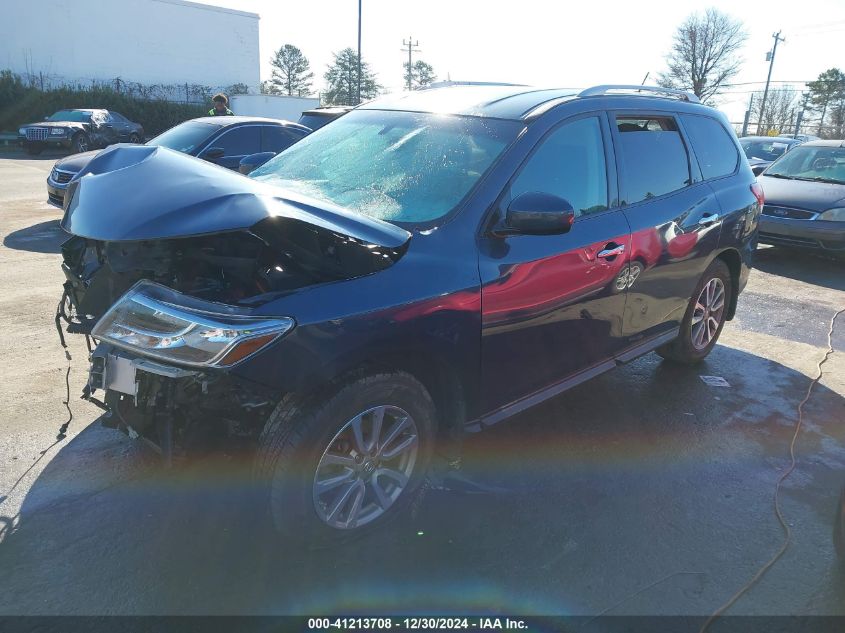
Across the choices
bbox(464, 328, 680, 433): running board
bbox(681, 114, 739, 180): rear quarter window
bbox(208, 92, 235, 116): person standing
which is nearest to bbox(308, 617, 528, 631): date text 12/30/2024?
bbox(464, 328, 680, 433): running board

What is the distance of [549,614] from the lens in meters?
2.49

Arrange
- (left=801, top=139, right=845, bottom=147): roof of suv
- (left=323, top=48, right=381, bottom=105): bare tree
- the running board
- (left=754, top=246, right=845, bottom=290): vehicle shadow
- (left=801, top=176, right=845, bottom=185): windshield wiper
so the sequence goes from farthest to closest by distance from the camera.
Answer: (left=323, top=48, right=381, bottom=105): bare tree, (left=801, top=139, right=845, bottom=147): roof of suv, (left=801, top=176, right=845, bottom=185): windshield wiper, (left=754, top=246, right=845, bottom=290): vehicle shadow, the running board

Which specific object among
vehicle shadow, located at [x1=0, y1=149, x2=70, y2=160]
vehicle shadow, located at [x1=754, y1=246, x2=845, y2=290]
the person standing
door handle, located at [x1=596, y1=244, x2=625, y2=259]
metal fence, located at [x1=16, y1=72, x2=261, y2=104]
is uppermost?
metal fence, located at [x1=16, y1=72, x2=261, y2=104]

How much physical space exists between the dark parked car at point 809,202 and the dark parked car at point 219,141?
6832 mm

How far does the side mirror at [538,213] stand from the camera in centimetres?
283

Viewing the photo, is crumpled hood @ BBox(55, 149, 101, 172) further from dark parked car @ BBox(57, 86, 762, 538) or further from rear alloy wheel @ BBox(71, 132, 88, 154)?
rear alloy wheel @ BBox(71, 132, 88, 154)

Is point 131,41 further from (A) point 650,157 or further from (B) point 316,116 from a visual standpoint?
(A) point 650,157

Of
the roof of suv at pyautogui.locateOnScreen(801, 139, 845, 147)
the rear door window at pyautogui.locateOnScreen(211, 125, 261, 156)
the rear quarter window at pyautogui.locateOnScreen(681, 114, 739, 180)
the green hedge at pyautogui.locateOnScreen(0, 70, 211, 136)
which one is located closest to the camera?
the rear quarter window at pyautogui.locateOnScreen(681, 114, 739, 180)

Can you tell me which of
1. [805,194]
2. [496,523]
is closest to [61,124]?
[805,194]

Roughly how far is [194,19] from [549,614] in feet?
155

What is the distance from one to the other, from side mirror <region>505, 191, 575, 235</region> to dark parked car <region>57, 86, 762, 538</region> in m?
0.01

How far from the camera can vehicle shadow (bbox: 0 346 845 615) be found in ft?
8.30

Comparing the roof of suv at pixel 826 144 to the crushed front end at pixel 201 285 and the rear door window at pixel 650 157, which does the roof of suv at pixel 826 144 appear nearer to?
the rear door window at pixel 650 157

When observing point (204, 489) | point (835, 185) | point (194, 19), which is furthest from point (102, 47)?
point (204, 489)
